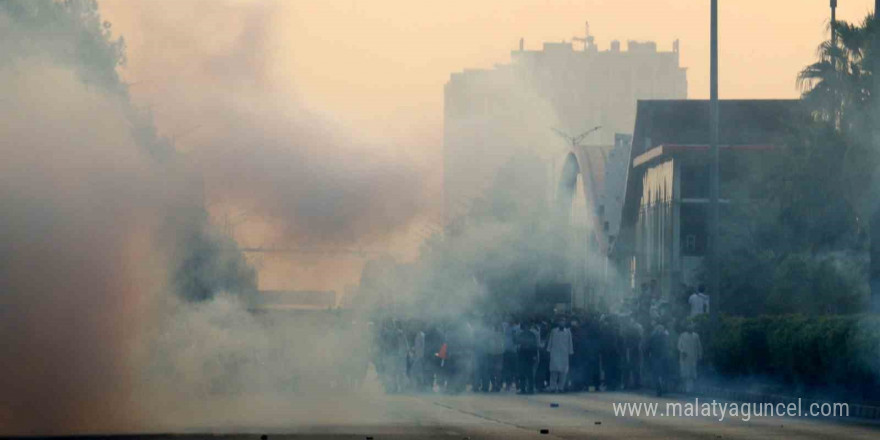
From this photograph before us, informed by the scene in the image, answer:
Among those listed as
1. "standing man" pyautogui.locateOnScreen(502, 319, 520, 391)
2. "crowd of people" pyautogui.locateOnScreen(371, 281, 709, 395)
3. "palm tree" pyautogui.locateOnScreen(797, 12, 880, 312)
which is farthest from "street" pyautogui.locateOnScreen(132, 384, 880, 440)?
"palm tree" pyautogui.locateOnScreen(797, 12, 880, 312)

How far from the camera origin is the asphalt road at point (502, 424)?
85.6ft

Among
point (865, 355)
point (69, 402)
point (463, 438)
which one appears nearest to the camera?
point (463, 438)

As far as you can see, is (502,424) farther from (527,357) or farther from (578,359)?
(578,359)

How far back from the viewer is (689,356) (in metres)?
42.4

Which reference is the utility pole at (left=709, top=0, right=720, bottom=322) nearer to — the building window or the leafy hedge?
the leafy hedge

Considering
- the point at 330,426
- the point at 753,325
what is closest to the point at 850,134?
the point at 753,325

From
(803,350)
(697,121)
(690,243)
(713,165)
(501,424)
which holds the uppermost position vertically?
(697,121)

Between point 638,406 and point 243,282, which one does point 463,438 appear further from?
point 243,282

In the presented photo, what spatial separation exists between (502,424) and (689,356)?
1360 cm

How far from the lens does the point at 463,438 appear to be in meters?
25.5

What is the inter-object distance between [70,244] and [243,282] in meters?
22.8

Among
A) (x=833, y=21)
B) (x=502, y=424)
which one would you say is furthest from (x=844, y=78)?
(x=502, y=424)

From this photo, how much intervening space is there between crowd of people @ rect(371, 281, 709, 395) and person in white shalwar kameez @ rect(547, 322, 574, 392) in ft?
0.08

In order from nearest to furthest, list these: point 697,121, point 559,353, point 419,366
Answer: point 559,353, point 419,366, point 697,121
